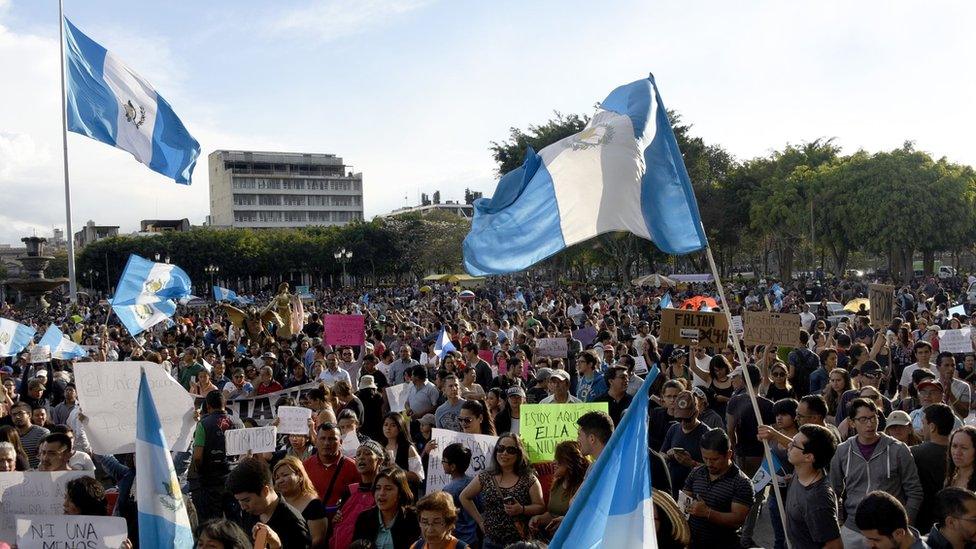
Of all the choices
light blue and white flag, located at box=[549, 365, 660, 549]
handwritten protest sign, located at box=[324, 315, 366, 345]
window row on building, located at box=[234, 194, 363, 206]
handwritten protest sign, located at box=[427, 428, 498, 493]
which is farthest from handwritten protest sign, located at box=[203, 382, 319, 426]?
window row on building, located at box=[234, 194, 363, 206]

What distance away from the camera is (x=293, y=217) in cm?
12694

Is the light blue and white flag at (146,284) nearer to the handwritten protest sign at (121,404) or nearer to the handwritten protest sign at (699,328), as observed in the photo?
the handwritten protest sign at (121,404)

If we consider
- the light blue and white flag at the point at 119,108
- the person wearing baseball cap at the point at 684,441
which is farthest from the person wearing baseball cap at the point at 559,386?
the light blue and white flag at the point at 119,108

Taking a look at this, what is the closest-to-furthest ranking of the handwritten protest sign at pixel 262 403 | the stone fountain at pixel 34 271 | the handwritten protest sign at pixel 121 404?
the handwritten protest sign at pixel 121 404
the handwritten protest sign at pixel 262 403
the stone fountain at pixel 34 271

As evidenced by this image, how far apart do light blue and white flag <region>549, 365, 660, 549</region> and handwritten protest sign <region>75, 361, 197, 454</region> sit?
4.35 m

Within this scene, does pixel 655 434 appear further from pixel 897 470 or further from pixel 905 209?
pixel 905 209

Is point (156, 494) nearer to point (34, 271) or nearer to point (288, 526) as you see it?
point (288, 526)

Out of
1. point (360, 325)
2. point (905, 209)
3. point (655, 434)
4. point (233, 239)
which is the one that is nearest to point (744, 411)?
point (655, 434)

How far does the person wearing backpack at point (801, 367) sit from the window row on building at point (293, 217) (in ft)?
382

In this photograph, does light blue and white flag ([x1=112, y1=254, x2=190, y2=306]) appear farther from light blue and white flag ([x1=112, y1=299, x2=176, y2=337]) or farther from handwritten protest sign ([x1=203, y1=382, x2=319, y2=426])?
handwritten protest sign ([x1=203, y1=382, x2=319, y2=426])

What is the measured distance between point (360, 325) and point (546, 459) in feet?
29.4

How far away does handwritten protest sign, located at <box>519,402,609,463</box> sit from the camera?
6.92 meters

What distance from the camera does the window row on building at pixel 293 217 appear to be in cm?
12262

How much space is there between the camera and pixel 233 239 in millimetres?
87000
